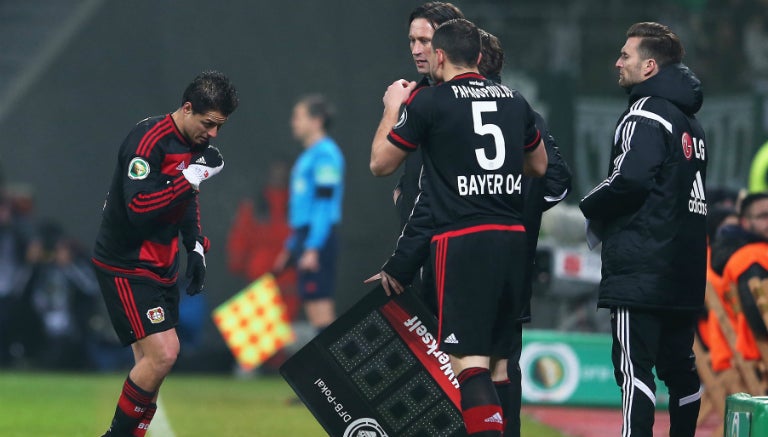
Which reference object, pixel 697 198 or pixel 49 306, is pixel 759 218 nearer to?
pixel 697 198

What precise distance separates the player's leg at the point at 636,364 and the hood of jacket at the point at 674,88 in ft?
3.51

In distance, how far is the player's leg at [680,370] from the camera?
7.10 m

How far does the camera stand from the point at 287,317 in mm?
16906

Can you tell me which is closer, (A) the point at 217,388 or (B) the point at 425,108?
(B) the point at 425,108

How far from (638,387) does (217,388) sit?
8.01 metres

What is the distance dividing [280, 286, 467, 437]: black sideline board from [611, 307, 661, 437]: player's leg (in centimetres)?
86

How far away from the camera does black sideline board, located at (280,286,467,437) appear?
727 centimetres

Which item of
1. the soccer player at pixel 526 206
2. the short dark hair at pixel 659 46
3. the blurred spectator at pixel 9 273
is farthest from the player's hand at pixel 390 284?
the blurred spectator at pixel 9 273

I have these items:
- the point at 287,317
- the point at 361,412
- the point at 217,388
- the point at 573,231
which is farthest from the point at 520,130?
the point at 287,317

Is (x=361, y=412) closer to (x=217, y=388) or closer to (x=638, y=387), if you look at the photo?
(x=638, y=387)

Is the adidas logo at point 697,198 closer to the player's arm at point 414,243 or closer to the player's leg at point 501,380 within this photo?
the player's leg at point 501,380

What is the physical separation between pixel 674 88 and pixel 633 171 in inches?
21.6

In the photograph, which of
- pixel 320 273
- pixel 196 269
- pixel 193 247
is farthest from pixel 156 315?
pixel 320 273

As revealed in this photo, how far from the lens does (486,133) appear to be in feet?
21.1
